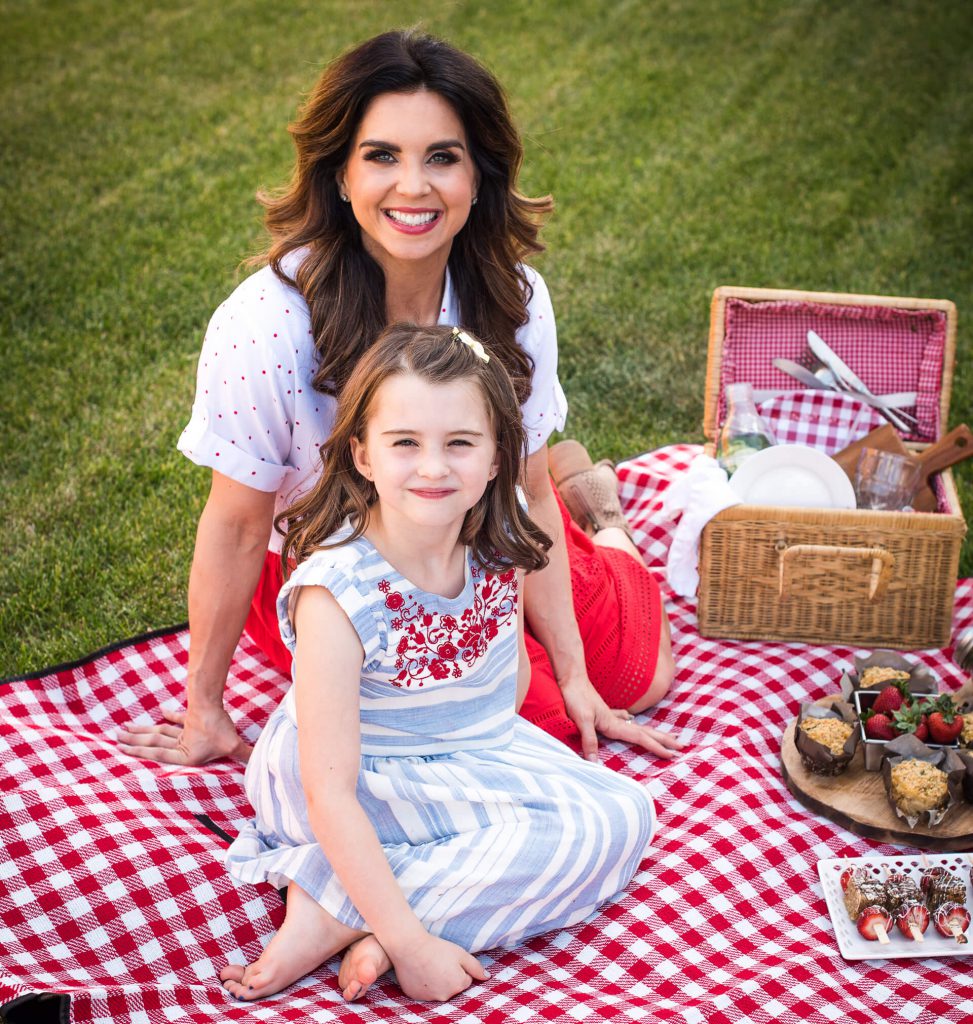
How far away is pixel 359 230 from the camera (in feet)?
8.17

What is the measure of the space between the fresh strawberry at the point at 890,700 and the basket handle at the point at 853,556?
0.42 meters

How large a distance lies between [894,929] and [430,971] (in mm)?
818

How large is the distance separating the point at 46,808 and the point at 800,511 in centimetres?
175

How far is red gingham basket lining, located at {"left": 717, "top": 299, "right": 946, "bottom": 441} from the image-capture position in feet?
11.3

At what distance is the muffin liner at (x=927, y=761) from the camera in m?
2.44

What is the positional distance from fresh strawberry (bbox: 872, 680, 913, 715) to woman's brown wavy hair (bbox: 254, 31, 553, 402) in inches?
37.5

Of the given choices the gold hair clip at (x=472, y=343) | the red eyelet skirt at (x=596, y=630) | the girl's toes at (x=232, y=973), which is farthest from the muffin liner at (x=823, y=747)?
the girl's toes at (x=232, y=973)

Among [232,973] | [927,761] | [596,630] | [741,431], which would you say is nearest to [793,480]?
[741,431]

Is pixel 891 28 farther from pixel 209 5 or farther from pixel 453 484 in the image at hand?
pixel 453 484

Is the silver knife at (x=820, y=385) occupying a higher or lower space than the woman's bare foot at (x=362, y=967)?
higher

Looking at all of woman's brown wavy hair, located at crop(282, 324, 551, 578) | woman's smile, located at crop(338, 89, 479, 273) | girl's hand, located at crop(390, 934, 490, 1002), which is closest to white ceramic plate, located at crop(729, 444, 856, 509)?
woman's brown wavy hair, located at crop(282, 324, 551, 578)

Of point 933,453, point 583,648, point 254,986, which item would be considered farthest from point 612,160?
point 254,986

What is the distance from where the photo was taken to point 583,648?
9.28 ft

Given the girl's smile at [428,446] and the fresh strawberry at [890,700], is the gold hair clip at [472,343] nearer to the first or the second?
the girl's smile at [428,446]
